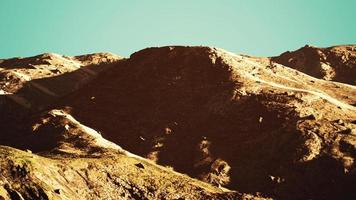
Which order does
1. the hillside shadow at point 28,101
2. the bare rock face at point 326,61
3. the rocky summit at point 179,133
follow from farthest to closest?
1. the bare rock face at point 326,61
2. the hillside shadow at point 28,101
3. the rocky summit at point 179,133

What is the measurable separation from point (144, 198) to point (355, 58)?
3575 inches

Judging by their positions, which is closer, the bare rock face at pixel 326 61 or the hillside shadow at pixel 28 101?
the hillside shadow at pixel 28 101

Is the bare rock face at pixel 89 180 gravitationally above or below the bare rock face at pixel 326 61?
below

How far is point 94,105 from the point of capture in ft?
237

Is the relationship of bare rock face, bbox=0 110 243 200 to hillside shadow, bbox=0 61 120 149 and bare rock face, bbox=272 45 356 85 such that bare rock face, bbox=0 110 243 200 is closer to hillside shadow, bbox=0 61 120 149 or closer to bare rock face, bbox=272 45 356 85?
hillside shadow, bbox=0 61 120 149

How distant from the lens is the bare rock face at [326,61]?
108m

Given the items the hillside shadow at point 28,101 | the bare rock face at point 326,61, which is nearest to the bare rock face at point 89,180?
the hillside shadow at point 28,101

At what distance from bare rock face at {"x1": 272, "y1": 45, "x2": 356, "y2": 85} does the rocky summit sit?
23.3 meters

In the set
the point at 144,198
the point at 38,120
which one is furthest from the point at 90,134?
the point at 144,198

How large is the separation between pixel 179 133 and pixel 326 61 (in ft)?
213

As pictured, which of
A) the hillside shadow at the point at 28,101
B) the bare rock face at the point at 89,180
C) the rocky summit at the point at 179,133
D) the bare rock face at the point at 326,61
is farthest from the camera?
the bare rock face at the point at 326,61

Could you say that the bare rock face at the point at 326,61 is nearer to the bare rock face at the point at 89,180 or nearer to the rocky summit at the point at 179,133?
the rocky summit at the point at 179,133

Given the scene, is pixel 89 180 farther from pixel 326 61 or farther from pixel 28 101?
pixel 326 61

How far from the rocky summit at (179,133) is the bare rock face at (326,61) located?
76.6 ft
